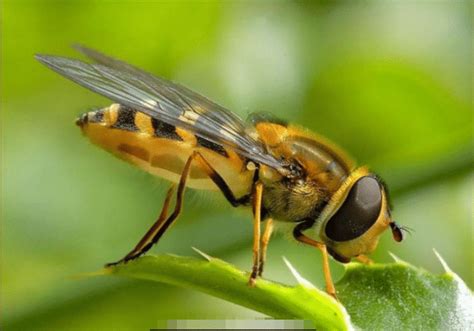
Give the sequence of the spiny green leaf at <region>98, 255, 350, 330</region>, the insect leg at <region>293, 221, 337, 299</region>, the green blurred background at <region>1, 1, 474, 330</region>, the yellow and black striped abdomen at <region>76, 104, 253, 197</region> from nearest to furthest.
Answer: the spiny green leaf at <region>98, 255, 350, 330</region>
the insect leg at <region>293, 221, 337, 299</region>
the yellow and black striped abdomen at <region>76, 104, 253, 197</region>
the green blurred background at <region>1, 1, 474, 330</region>

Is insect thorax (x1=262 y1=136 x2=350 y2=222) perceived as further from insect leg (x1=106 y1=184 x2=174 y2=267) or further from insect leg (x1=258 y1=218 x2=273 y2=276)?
insect leg (x1=106 y1=184 x2=174 y2=267)

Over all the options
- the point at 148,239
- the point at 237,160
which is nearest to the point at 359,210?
the point at 237,160

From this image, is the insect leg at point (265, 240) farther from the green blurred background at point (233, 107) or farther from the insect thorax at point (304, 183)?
the green blurred background at point (233, 107)

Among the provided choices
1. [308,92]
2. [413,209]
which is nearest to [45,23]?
[308,92]

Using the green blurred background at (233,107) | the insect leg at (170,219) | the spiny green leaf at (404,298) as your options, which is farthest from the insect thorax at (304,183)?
the green blurred background at (233,107)

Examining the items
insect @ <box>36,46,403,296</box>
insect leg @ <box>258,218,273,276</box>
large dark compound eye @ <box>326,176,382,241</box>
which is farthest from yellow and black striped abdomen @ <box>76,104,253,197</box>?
large dark compound eye @ <box>326,176,382,241</box>

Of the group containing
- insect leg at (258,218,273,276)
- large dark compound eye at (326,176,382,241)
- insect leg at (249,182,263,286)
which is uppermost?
large dark compound eye at (326,176,382,241)

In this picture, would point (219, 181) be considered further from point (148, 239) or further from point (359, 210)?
point (359, 210)

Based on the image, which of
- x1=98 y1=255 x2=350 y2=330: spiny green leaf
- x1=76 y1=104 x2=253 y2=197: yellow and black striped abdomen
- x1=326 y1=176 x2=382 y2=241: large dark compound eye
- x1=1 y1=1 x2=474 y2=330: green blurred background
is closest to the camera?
x1=98 y1=255 x2=350 y2=330: spiny green leaf

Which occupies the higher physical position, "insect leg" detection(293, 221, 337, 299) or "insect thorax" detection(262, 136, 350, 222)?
"insect thorax" detection(262, 136, 350, 222)
